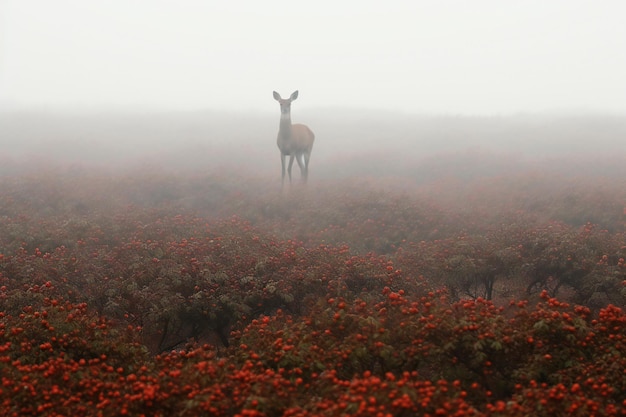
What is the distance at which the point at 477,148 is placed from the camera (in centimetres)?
2548

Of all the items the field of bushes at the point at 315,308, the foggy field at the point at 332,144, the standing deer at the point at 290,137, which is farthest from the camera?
the foggy field at the point at 332,144

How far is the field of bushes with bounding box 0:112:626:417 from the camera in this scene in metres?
4.80

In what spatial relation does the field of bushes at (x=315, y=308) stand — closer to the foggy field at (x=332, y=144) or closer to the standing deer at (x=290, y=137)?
the standing deer at (x=290, y=137)

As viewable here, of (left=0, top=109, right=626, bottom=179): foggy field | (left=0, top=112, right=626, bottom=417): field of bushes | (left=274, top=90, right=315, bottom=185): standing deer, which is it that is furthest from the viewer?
(left=0, top=109, right=626, bottom=179): foggy field

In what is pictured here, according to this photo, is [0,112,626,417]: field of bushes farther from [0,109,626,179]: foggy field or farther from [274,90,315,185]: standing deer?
[0,109,626,179]: foggy field

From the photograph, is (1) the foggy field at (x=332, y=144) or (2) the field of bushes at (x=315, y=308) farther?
(1) the foggy field at (x=332, y=144)

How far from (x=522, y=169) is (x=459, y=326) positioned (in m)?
17.1

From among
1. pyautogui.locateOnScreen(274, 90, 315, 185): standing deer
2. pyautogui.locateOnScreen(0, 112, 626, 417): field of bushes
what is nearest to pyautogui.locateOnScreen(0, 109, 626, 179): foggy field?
pyautogui.locateOnScreen(274, 90, 315, 185): standing deer

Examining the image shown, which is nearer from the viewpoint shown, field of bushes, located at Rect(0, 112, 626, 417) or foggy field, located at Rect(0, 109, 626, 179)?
field of bushes, located at Rect(0, 112, 626, 417)

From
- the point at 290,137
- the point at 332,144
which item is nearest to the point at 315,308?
the point at 290,137

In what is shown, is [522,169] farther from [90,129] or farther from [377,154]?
[90,129]

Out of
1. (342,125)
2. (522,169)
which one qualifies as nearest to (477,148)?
(522,169)

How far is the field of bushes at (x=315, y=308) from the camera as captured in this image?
4801mm

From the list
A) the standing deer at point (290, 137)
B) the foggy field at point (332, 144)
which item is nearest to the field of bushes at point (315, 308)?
the standing deer at point (290, 137)
